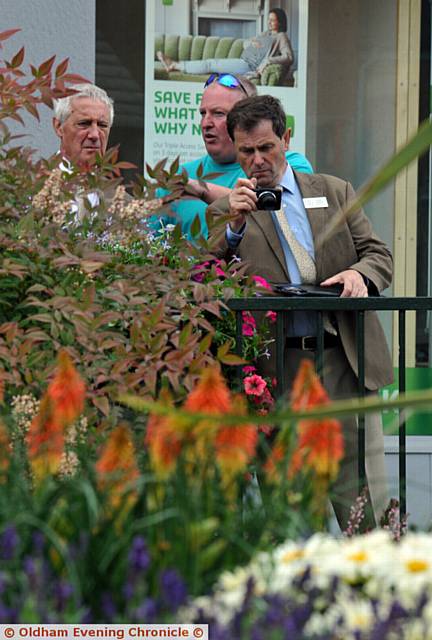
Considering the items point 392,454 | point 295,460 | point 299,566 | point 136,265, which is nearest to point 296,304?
point 136,265

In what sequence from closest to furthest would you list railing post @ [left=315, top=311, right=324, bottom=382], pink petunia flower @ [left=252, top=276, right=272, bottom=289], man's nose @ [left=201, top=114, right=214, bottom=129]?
1. railing post @ [left=315, top=311, right=324, bottom=382]
2. pink petunia flower @ [left=252, top=276, right=272, bottom=289]
3. man's nose @ [left=201, top=114, right=214, bottom=129]

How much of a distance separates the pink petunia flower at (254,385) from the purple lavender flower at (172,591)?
2290mm

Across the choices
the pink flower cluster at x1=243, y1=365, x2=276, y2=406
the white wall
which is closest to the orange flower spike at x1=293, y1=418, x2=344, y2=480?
the pink flower cluster at x1=243, y1=365, x2=276, y2=406

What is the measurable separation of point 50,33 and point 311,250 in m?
2.31

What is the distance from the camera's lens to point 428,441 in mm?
7211

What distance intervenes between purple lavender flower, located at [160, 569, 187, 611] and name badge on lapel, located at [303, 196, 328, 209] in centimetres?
291

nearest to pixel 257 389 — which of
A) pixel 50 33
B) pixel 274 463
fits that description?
pixel 274 463

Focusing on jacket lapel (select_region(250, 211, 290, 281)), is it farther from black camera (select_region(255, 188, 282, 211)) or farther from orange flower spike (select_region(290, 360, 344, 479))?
orange flower spike (select_region(290, 360, 344, 479))

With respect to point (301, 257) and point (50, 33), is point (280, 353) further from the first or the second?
point (50, 33)

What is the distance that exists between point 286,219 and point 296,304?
2.15 feet

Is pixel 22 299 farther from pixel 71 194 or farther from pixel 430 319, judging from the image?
pixel 430 319

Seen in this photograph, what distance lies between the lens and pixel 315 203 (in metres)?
4.44

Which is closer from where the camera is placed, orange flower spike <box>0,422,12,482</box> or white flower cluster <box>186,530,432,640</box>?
white flower cluster <box>186,530,432,640</box>

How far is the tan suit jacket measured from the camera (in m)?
4.31
